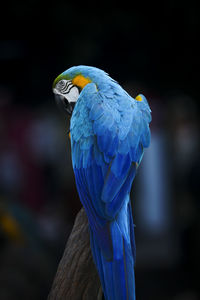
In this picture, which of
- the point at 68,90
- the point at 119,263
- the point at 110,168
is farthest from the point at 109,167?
the point at 68,90

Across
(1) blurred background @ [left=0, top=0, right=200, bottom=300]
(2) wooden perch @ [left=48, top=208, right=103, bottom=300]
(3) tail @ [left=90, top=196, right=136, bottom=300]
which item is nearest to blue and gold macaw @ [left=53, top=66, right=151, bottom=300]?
(3) tail @ [left=90, top=196, right=136, bottom=300]

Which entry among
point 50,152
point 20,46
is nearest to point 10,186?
point 50,152

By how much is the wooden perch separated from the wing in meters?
0.20

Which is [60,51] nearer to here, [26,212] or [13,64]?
[13,64]

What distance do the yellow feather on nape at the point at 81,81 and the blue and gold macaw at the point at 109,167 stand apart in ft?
0.04

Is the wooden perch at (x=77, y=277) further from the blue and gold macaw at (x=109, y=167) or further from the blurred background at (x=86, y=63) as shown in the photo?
the blurred background at (x=86, y=63)

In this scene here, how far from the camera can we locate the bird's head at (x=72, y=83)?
156cm

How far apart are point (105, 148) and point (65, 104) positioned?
365mm

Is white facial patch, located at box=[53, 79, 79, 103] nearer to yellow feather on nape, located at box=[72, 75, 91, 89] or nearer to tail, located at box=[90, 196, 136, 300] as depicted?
yellow feather on nape, located at box=[72, 75, 91, 89]

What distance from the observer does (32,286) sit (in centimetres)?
276

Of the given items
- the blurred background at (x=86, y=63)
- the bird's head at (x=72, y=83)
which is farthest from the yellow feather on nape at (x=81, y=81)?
the blurred background at (x=86, y=63)

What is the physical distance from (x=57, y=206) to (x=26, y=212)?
123 inches

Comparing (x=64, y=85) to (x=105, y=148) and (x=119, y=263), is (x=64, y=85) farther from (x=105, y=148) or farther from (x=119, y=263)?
(x=119, y=263)

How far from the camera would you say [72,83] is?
5.21 feet
